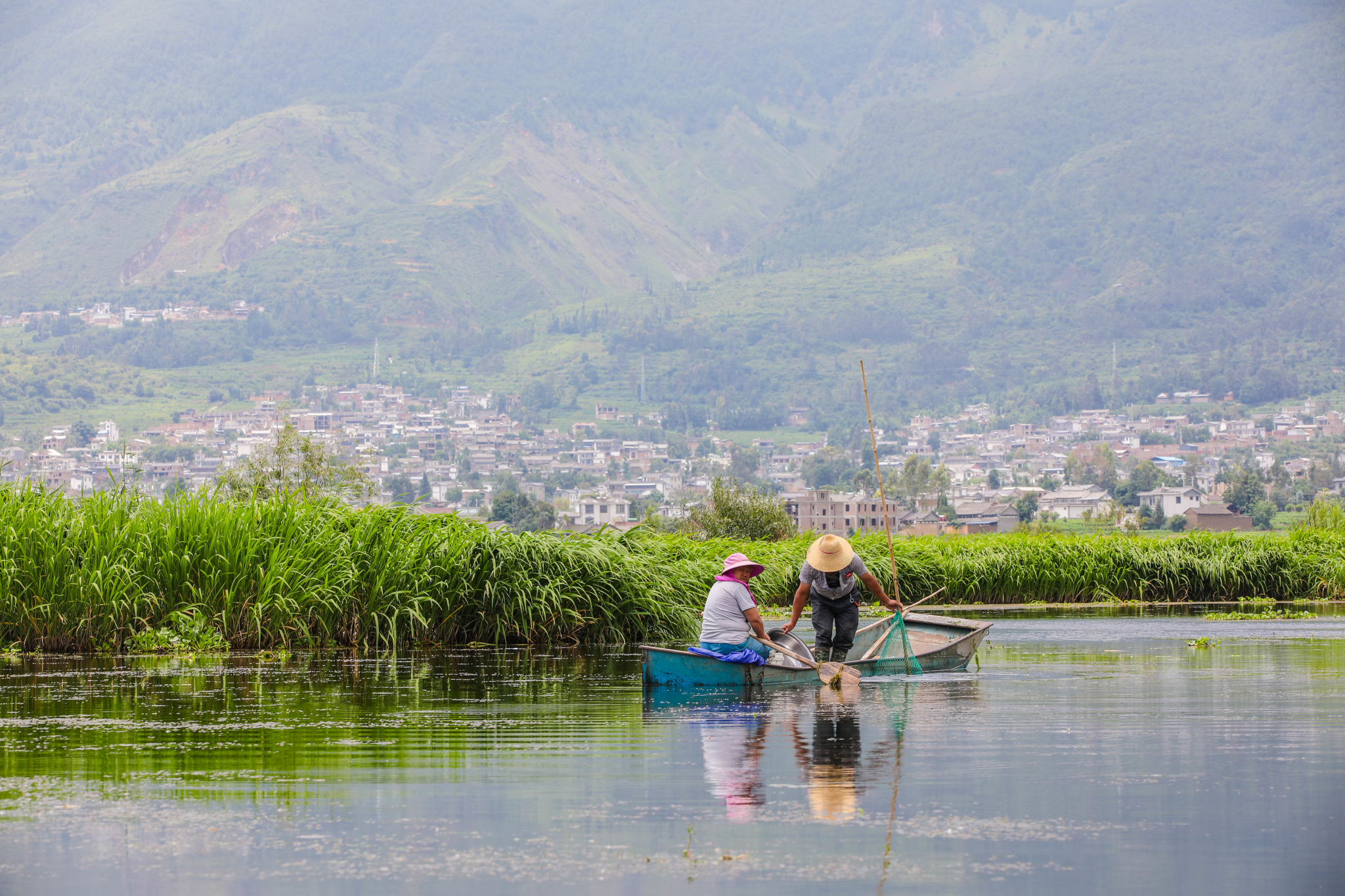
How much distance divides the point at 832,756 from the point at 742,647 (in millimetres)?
4518

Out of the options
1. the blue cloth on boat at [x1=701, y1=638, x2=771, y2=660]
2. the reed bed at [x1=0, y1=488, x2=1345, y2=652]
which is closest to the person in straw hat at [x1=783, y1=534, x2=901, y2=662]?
the blue cloth on boat at [x1=701, y1=638, x2=771, y2=660]

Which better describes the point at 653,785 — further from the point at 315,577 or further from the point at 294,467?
the point at 294,467

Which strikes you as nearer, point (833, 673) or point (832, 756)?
point (832, 756)

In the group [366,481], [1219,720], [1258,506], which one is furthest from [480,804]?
[1258,506]

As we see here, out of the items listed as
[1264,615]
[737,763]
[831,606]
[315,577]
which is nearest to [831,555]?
[831,606]

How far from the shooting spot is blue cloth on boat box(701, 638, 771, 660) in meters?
15.3

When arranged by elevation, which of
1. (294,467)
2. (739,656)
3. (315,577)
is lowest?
(739,656)

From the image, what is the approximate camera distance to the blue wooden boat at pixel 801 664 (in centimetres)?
1479

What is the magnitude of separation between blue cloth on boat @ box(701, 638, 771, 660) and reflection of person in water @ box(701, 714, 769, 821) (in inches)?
67.8

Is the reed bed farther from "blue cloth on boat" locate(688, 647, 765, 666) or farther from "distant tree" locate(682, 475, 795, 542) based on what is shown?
"distant tree" locate(682, 475, 795, 542)

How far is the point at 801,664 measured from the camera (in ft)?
51.1

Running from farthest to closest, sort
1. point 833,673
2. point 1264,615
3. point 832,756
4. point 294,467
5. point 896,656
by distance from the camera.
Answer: point 294,467 < point 1264,615 < point 896,656 < point 833,673 < point 832,756

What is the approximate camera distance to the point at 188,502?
1908 cm

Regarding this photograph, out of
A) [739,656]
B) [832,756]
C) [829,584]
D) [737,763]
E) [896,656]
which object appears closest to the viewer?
[737,763]
